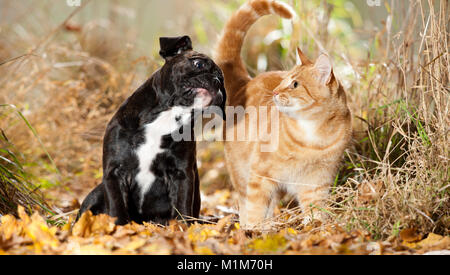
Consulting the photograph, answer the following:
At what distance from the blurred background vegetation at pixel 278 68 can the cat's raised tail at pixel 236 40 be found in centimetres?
47

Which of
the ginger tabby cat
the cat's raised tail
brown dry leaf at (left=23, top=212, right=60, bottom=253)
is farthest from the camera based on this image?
the cat's raised tail

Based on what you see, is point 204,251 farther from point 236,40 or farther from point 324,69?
point 236,40

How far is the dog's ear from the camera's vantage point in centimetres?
260

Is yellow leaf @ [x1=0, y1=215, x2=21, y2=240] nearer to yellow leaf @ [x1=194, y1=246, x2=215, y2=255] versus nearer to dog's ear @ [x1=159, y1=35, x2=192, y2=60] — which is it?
yellow leaf @ [x1=194, y1=246, x2=215, y2=255]

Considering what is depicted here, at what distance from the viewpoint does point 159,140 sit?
2.54 metres

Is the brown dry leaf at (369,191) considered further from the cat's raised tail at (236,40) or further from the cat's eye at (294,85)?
the cat's raised tail at (236,40)

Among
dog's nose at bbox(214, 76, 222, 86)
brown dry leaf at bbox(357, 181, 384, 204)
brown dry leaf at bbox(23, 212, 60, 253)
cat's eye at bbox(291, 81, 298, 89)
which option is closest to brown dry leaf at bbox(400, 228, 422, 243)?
brown dry leaf at bbox(357, 181, 384, 204)

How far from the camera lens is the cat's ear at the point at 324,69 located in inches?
103

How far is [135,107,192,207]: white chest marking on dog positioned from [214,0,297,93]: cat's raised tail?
911 millimetres

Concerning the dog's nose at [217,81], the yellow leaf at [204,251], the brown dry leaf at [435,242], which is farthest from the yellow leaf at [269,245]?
the dog's nose at [217,81]

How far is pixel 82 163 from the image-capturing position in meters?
4.54
